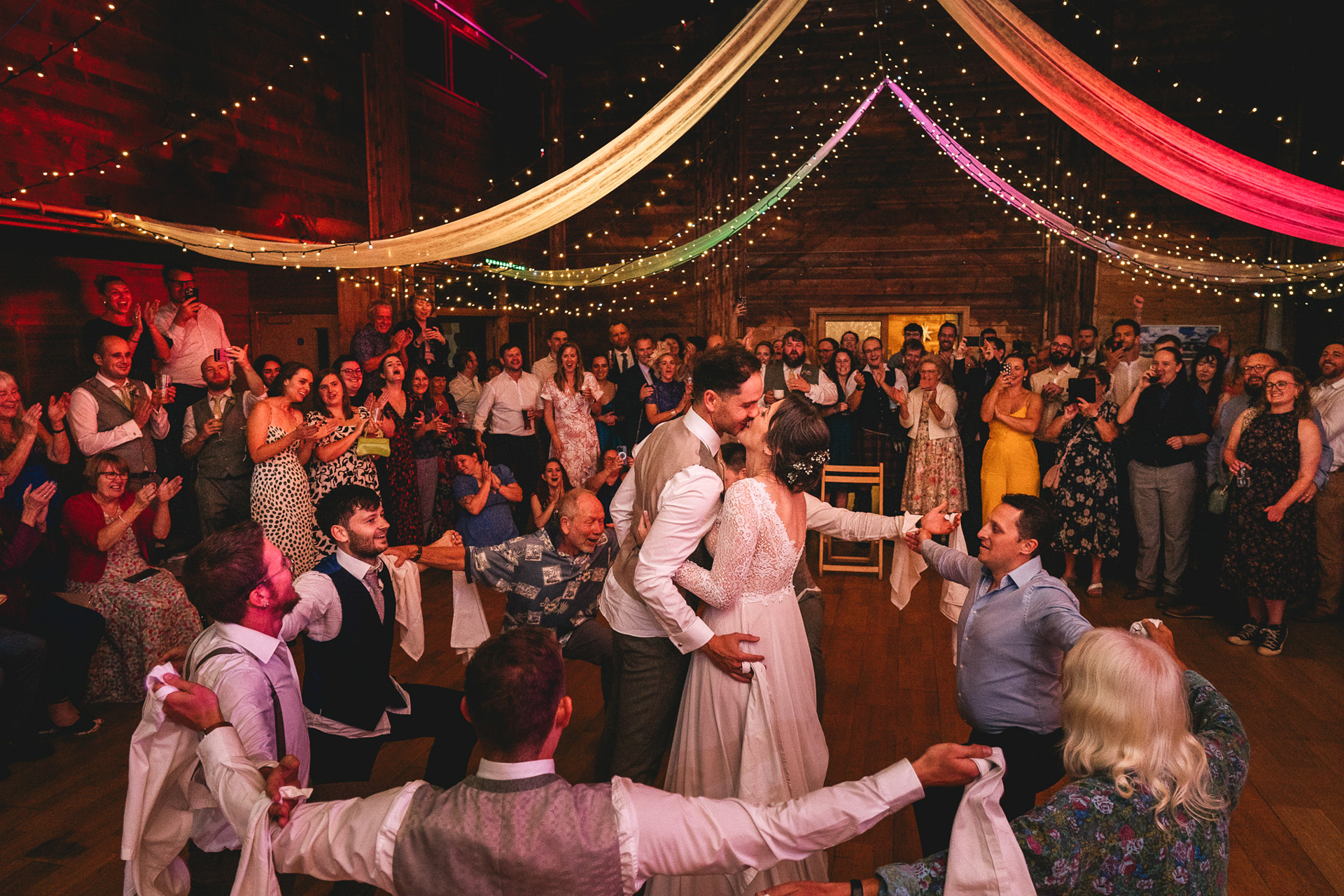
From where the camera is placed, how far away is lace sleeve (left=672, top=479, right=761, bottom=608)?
1962 mm

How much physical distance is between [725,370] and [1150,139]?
2.26 metres

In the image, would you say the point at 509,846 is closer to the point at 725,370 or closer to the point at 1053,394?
the point at 725,370

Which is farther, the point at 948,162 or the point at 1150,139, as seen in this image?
the point at 948,162

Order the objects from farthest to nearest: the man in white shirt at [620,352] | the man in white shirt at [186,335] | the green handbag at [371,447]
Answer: the man in white shirt at [620,352] → the man in white shirt at [186,335] → the green handbag at [371,447]

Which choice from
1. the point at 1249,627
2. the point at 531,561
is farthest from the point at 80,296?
the point at 1249,627

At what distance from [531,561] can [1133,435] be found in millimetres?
3764

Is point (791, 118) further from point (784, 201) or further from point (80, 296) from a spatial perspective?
point (80, 296)

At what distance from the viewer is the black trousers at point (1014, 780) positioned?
6.22 feet

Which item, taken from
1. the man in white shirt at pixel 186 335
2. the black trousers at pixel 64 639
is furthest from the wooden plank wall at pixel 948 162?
the black trousers at pixel 64 639

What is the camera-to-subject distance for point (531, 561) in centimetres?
274

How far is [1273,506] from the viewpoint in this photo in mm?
3916

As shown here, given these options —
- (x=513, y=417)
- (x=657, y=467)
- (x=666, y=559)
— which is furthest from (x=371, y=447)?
(x=666, y=559)

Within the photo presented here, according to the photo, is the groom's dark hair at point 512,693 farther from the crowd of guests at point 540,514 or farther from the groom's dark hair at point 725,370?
the groom's dark hair at point 725,370

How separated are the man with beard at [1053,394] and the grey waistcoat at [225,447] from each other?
4.56 meters
